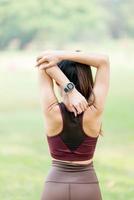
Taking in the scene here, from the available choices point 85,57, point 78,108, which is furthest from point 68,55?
point 78,108

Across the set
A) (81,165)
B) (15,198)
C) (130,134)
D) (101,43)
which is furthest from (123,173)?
(101,43)

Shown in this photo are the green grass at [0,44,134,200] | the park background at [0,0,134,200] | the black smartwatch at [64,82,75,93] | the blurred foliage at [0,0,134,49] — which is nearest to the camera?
the black smartwatch at [64,82,75,93]

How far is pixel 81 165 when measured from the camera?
5.69 feet

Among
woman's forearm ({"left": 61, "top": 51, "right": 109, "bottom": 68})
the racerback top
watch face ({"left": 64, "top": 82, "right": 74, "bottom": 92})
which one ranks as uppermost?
woman's forearm ({"left": 61, "top": 51, "right": 109, "bottom": 68})

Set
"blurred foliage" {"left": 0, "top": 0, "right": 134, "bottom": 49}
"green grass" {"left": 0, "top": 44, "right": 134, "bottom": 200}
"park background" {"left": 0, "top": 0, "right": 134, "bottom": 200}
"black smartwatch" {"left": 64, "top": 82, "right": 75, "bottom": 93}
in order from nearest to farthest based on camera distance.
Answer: "black smartwatch" {"left": 64, "top": 82, "right": 75, "bottom": 93} → "green grass" {"left": 0, "top": 44, "right": 134, "bottom": 200} → "park background" {"left": 0, "top": 0, "right": 134, "bottom": 200} → "blurred foliage" {"left": 0, "top": 0, "right": 134, "bottom": 49}

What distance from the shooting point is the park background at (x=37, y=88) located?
4738 millimetres

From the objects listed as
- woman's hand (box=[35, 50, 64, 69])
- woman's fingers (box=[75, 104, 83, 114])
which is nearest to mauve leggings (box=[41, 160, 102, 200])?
woman's fingers (box=[75, 104, 83, 114])

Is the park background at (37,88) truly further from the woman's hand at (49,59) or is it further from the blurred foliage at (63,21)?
the woman's hand at (49,59)

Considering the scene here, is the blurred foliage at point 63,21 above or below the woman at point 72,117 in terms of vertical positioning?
above

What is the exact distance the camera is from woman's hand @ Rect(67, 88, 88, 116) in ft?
5.50

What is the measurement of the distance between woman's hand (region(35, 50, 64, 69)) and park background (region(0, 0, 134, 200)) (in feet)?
7.11

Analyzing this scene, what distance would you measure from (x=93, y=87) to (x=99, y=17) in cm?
1430

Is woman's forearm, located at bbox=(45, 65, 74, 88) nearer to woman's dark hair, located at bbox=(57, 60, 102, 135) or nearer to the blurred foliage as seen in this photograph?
woman's dark hair, located at bbox=(57, 60, 102, 135)

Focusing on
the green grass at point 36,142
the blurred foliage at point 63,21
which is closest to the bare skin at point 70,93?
the green grass at point 36,142
